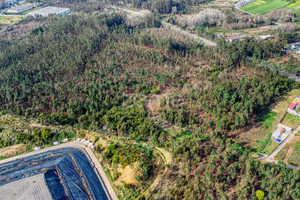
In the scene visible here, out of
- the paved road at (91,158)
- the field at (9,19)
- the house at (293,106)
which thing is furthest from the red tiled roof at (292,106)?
the field at (9,19)

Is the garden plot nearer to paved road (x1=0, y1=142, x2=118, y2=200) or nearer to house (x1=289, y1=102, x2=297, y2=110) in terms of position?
paved road (x1=0, y1=142, x2=118, y2=200)

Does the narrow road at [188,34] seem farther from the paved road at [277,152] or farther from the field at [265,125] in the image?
the paved road at [277,152]

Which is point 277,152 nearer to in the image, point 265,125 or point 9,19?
point 265,125

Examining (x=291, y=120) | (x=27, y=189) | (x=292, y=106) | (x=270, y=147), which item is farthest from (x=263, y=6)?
(x=27, y=189)

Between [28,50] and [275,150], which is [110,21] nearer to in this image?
[28,50]

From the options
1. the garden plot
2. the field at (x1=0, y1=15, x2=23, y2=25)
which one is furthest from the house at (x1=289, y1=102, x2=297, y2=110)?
the field at (x1=0, y1=15, x2=23, y2=25)
